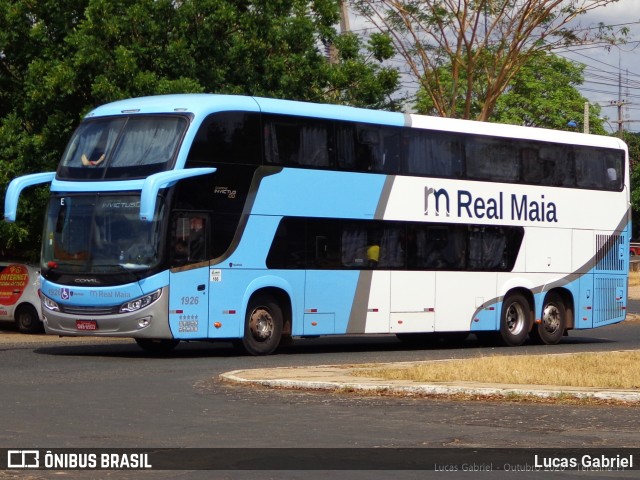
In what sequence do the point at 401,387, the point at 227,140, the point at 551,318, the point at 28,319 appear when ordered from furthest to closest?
1. the point at 28,319
2. the point at 551,318
3. the point at 227,140
4. the point at 401,387

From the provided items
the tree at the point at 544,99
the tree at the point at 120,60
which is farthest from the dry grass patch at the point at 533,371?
the tree at the point at 544,99

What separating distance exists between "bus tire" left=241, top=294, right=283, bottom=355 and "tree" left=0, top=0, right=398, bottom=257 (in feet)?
21.8

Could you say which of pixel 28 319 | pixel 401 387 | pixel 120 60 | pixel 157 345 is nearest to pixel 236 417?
pixel 401 387

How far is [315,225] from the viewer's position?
22.9 m

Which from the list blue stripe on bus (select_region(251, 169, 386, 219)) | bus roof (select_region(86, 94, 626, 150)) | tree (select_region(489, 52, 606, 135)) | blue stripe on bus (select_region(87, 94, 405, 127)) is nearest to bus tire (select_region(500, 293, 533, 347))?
bus roof (select_region(86, 94, 626, 150))

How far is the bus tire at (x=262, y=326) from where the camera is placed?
22.0 m

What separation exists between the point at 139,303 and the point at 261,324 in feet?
8.34

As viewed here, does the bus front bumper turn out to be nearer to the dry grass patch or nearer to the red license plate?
the red license plate

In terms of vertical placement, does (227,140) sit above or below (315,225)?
above

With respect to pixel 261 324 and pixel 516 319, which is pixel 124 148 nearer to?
pixel 261 324

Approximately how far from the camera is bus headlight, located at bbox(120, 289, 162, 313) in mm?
20438

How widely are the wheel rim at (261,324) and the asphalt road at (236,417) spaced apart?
7.57 feet

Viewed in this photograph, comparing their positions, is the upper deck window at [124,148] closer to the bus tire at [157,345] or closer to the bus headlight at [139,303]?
the bus headlight at [139,303]

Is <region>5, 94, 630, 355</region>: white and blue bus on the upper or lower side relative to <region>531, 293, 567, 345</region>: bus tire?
upper
